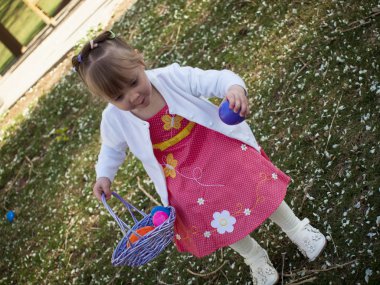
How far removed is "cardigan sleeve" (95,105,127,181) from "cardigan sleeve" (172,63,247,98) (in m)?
0.50

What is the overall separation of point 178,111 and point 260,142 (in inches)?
62.7

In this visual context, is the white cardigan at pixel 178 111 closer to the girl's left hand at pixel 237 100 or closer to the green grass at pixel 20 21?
the girl's left hand at pixel 237 100

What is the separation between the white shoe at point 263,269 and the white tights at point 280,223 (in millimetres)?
49

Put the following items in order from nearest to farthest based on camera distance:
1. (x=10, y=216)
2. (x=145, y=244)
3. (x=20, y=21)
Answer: (x=145, y=244)
(x=10, y=216)
(x=20, y=21)

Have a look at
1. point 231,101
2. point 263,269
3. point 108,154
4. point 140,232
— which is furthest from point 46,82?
point 231,101

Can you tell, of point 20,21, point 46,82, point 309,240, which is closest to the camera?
point 309,240

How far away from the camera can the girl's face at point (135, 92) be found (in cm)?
273

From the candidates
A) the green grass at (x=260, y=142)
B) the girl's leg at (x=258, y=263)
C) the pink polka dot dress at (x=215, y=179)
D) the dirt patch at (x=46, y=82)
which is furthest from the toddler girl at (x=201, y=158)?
the dirt patch at (x=46, y=82)

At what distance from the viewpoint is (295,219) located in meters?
3.22

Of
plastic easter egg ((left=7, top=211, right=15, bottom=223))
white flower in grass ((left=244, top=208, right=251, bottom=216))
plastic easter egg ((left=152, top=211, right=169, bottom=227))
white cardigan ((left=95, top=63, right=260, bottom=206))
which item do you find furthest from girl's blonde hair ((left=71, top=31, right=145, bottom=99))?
plastic easter egg ((left=7, top=211, right=15, bottom=223))

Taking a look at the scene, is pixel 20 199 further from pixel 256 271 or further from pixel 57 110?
pixel 256 271

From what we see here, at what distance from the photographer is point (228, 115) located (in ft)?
8.93

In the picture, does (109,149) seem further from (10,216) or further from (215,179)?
(10,216)

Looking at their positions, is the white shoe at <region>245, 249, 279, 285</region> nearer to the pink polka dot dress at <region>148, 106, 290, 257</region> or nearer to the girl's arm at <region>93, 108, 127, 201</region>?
the pink polka dot dress at <region>148, 106, 290, 257</region>
